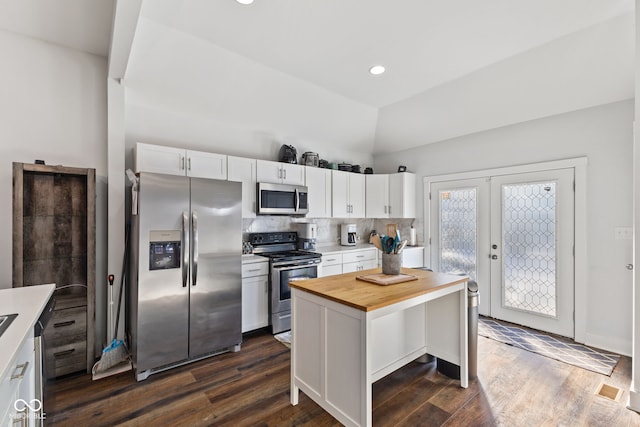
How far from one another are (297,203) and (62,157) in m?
2.51

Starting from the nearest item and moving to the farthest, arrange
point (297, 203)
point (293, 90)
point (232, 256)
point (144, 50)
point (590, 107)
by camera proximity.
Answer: point (144, 50) < point (232, 256) < point (590, 107) < point (293, 90) < point (297, 203)

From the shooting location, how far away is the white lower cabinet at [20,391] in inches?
42.4

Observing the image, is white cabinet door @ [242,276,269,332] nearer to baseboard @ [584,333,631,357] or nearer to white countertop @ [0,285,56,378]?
white countertop @ [0,285,56,378]

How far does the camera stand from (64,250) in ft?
8.89

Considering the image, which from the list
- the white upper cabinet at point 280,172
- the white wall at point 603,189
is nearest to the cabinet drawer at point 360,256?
the white upper cabinet at point 280,172

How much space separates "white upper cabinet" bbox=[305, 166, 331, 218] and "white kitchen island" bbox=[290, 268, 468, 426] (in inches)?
77.5

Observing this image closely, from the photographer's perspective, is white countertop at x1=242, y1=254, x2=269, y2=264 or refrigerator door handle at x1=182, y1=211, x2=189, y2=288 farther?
white countertop at x1=242, y1=254, x2=269, y2=264

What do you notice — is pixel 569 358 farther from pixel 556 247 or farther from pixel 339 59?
pixel 339 59

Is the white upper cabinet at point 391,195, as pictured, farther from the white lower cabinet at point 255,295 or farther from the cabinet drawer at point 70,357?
the cabinet drawer at point 70,357

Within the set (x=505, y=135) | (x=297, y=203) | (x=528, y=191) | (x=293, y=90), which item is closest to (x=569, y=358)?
(x=528, y=191)

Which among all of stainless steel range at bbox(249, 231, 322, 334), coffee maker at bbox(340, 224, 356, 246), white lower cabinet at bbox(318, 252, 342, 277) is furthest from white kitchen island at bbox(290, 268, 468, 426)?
coffee maker at bbox(340, 224, 356, 246)

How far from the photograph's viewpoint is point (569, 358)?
114 inches

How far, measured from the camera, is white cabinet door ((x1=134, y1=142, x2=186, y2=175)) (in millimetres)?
2957

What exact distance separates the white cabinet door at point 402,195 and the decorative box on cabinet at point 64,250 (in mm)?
4028
